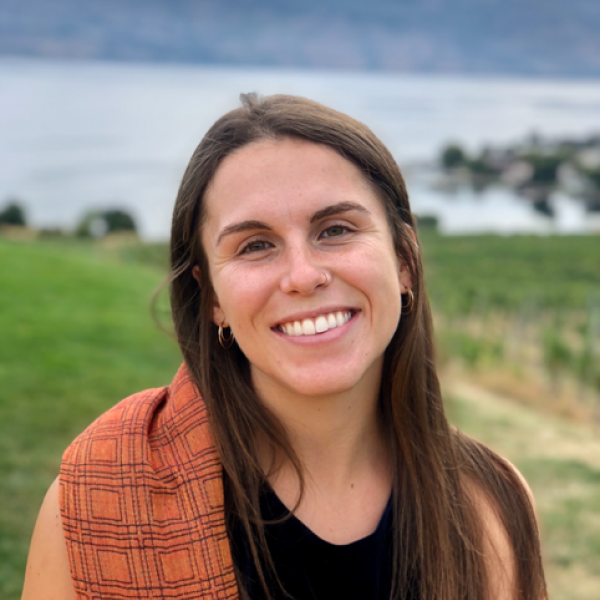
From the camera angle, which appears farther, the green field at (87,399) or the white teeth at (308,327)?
the green field at (87,399)

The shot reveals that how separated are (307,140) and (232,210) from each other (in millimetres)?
222

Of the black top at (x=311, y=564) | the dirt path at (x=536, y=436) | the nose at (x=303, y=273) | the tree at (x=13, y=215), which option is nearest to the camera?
the nose at (x=303, y=273)

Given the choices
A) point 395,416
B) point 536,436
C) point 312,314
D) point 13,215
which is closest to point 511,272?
point 13,215

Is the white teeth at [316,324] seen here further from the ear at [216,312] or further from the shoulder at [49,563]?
the shoulder at [49,563]

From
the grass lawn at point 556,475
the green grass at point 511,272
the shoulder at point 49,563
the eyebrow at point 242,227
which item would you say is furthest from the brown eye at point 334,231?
the green grass at point 511,272

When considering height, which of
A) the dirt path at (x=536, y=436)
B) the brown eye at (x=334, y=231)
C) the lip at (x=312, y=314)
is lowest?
the dirt path at (x=536, y=436)

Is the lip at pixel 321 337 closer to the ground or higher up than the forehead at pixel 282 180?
closer to the ground

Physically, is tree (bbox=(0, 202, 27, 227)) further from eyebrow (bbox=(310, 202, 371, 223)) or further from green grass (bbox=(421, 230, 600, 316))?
eyebrow (bbox=(310, 202, 371, 223))

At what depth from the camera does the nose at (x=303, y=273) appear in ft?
4.42

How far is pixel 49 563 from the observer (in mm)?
1384

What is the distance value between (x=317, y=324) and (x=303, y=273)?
11cm

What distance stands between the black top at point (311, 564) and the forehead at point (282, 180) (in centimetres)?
65

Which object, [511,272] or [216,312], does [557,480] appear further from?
[511,272]

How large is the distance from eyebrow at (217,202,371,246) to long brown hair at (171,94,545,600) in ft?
0.41
